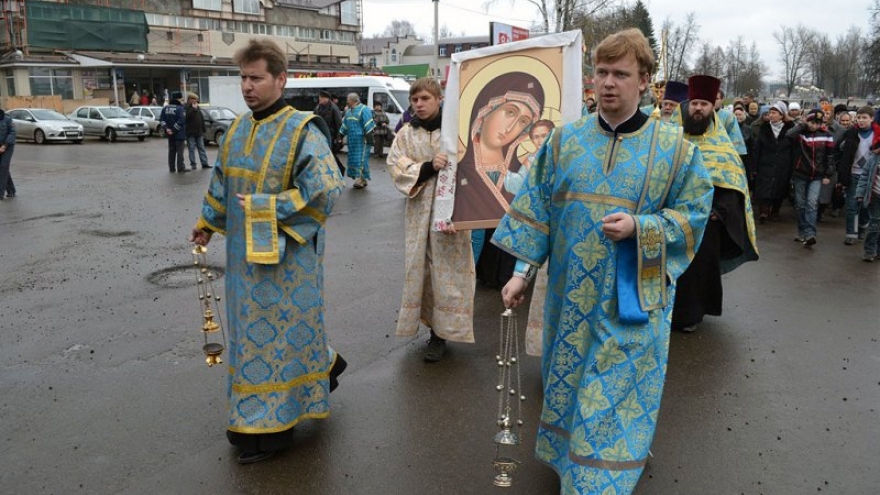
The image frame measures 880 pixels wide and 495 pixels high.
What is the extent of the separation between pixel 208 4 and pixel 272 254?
5897cm

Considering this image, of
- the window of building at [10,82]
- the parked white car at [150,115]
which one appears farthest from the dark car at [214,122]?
the window of building at [10,82]

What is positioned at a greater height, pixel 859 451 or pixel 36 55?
pixel 36 55

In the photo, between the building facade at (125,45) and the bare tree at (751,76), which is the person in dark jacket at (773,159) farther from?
the bare tree at (751,76)

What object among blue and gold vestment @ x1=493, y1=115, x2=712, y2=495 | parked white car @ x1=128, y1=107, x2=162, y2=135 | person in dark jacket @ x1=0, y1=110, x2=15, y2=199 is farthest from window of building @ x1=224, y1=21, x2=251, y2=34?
blue and gold vestment @ x1=493, y1=115, x2=712, y2=495

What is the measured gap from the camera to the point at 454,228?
462 centimetres

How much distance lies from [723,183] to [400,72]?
53.7 metres

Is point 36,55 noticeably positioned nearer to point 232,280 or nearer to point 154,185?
point 154,185

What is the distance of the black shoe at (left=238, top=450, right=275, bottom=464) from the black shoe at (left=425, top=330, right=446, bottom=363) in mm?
1644

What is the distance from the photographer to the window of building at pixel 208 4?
2192 inches

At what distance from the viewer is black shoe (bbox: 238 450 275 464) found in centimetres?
375

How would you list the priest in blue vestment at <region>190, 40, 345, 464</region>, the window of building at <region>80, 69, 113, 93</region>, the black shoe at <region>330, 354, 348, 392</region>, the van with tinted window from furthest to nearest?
the window of building at <region>80, 69, 113, 93</region> < the van with tinted window < the black shoe at <region>330, 354, 348, 392</region> < the priest in blue vestment at <region>190, 40, 345, 464</region>

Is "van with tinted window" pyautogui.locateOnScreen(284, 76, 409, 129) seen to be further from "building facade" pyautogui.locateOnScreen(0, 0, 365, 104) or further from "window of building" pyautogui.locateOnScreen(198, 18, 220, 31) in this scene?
"window of building" pyautogui.locateOnScreen(198, 18, 220, 31)

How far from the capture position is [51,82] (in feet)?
135

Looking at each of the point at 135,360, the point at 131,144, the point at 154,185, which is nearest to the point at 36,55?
the point at 131,144
